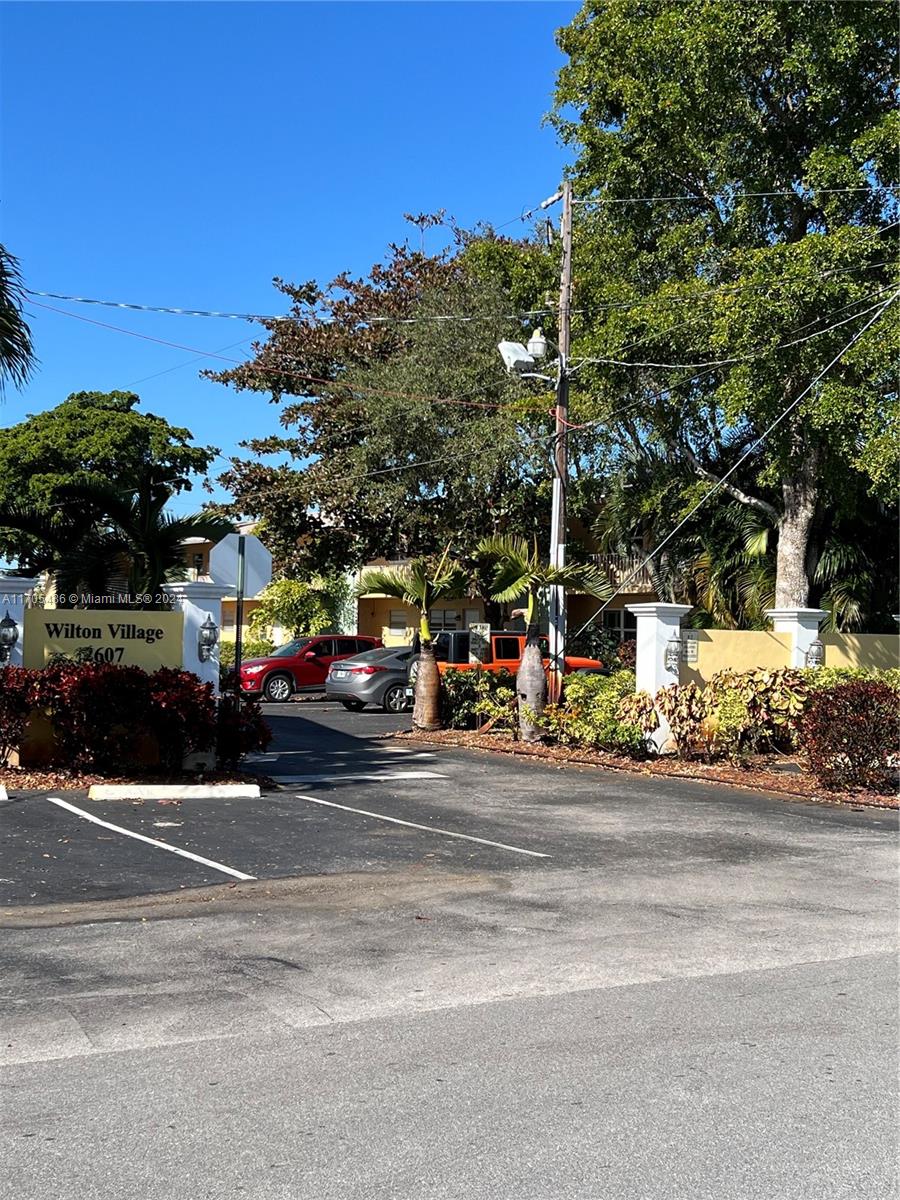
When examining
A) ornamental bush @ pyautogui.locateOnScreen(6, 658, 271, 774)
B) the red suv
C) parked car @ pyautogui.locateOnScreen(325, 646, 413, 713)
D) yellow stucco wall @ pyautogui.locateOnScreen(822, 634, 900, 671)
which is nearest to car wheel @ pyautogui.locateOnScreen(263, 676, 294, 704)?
the red suv

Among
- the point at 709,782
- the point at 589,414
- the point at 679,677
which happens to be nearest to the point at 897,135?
the point at 589,414

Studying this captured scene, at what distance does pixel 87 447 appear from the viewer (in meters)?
42.8

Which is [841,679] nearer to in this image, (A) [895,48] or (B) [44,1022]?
(A) [895,48]

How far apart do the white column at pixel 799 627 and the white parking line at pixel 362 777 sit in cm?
671

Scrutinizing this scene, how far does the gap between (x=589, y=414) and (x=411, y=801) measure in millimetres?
14503

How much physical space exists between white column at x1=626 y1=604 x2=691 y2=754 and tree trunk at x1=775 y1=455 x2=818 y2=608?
633cm

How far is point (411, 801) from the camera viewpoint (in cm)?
1388

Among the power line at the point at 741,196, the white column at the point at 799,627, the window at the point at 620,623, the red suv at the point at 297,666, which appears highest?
the power line at the point at 741,196

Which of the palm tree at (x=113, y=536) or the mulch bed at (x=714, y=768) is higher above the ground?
the palm tree at (x=113, y=536)

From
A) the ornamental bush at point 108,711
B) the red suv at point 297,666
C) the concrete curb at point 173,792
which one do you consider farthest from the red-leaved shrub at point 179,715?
the red suv at point 297,666

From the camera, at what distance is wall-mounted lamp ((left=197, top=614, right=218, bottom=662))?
15.3m

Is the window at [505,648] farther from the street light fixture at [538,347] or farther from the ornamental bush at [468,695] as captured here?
the street light fixture at [538,347]

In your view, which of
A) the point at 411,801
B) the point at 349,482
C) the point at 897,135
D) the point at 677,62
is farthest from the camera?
the point at 349,482

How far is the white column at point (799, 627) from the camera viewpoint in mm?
19484
